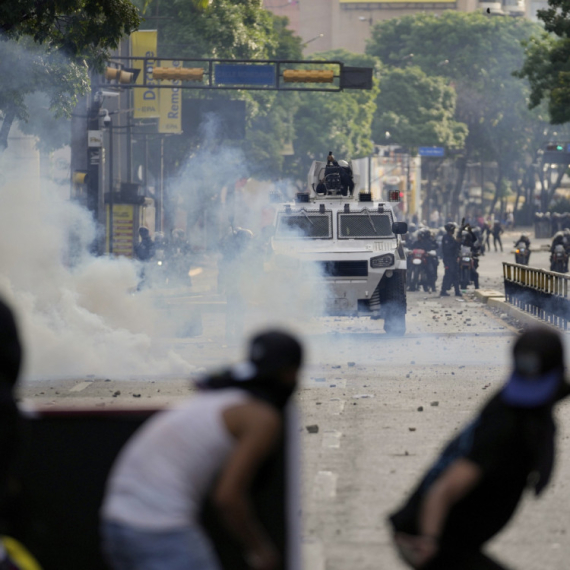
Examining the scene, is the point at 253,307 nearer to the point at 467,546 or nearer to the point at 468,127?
the point at 467,546

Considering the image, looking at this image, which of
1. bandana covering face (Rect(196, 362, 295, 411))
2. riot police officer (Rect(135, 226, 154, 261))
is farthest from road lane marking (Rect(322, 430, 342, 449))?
riot police officer (Rect(135, 226, 154, 261))

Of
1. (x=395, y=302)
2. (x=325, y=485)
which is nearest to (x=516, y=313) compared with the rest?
(x=395, y=302)

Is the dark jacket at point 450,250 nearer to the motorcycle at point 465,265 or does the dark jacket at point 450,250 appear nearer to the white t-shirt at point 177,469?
the motorcycle at point 465,265

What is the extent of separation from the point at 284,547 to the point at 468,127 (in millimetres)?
88049

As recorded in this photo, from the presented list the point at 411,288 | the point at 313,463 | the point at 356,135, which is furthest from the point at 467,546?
the point at 356,135

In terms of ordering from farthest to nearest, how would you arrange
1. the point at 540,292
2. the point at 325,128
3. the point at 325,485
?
the point at 325,128, the point at 540,292, the point at 325,485

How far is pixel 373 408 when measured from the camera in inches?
449

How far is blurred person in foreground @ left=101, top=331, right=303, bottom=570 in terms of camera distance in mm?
3463

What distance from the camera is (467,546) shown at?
385cm

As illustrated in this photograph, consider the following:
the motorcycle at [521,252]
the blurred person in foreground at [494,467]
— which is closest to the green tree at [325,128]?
the motorcycle at [521,252]

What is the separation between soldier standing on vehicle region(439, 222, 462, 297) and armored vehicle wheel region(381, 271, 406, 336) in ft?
33.9

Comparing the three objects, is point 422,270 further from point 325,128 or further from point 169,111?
point 325,128

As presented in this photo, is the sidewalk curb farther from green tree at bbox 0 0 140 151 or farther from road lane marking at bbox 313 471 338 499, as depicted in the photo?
road lane marking at bbox 313 471 338 499

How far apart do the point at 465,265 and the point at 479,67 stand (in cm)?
5980
